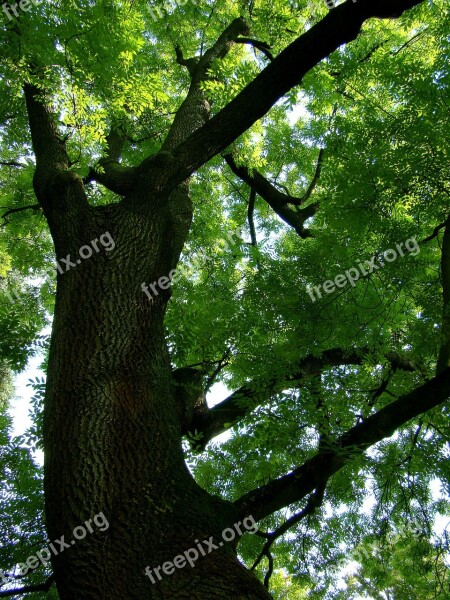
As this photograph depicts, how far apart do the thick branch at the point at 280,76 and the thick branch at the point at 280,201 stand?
11.6ft

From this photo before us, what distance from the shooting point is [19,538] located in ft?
14.0

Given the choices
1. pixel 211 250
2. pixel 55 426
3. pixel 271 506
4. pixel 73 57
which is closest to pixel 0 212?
pixel 211 250

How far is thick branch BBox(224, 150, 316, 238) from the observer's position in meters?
7.23

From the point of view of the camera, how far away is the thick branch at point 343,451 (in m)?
2.86

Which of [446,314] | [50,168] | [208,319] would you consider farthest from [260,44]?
[446,314]

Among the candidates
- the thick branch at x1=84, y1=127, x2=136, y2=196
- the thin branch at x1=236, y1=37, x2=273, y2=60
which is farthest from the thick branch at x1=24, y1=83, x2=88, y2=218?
the thin branch at x1=236, y1=37, x2=273, y2=60

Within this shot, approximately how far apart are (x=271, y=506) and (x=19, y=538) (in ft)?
9.85

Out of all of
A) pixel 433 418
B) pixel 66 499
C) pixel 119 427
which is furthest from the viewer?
pixel 433 418

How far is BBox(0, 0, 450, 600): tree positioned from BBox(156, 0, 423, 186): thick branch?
13 millimetres

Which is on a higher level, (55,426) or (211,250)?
(211,250)

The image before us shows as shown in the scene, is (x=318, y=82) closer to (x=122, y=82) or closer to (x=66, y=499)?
(x=122, y=82)

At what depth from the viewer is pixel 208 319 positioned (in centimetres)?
475

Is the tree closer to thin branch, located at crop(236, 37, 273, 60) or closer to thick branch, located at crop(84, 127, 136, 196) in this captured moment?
thick branch, located at crop(84, 127, 136, 196)

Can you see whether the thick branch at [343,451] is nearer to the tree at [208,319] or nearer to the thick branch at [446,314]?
the tree at [208,319]
